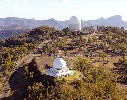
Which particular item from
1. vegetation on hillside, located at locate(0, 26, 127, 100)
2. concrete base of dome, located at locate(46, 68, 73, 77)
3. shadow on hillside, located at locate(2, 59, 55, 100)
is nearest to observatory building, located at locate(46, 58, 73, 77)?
concrete base of dome, located at locate(46, 68, 73, 77)

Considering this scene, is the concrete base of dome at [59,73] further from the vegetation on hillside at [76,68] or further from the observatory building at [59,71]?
the vegetation on hillside at [76,68]

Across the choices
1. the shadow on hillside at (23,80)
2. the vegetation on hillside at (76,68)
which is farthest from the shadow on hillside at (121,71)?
the shadow on hillside at (23,80)

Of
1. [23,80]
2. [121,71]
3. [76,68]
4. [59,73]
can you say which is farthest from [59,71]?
[121,71]

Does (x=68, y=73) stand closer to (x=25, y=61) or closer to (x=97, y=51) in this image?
(x=25, y=61)

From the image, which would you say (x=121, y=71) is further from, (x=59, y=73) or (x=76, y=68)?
(x=59, y=73)

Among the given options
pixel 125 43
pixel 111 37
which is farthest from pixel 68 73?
pixel 111 37
